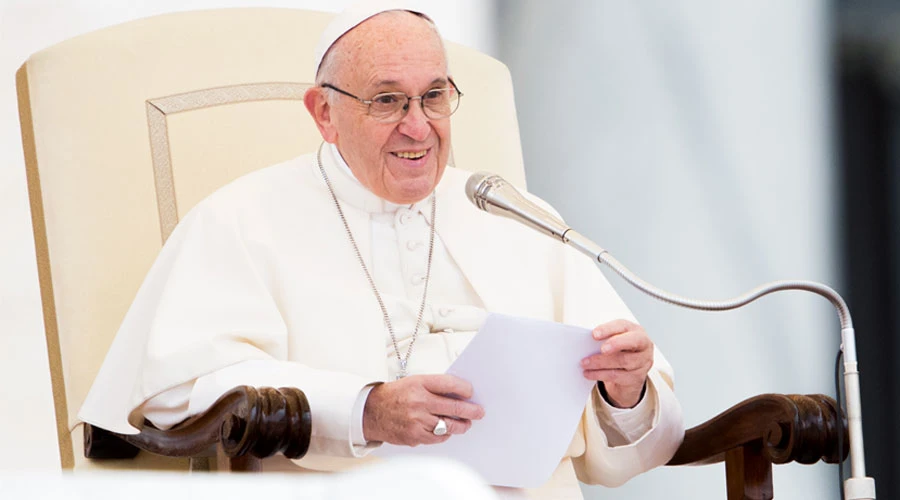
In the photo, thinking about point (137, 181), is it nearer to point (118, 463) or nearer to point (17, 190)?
point (118, 463)

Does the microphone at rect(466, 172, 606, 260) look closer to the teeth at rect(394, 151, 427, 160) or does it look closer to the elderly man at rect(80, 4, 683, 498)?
the elderly man at rect(80, 4, 683, 498)

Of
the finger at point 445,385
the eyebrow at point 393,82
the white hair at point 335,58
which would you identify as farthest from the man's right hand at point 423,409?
the white hair at point 335,58

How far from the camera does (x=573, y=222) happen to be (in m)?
4.99

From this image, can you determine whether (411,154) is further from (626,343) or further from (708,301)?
(708,301)

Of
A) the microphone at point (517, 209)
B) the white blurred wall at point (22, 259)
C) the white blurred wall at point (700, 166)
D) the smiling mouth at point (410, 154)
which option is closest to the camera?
the microphone at point (517, 209)

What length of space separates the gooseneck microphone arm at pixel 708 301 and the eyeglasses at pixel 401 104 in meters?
0.64

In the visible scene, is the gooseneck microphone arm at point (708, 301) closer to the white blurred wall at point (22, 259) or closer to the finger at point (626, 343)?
the finger at point (626, 343)

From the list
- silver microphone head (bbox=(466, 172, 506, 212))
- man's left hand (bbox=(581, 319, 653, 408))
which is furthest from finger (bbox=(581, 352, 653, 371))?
silver microphone head (bbox=(466, 172, 506, 212))

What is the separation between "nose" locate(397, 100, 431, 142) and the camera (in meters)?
3.08

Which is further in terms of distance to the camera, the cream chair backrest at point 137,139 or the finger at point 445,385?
the cream chair backrest at point 137,139

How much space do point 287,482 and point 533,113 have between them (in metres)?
4.10

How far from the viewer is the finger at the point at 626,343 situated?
8.34 feet

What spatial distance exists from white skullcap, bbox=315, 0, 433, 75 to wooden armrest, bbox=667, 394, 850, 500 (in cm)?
120

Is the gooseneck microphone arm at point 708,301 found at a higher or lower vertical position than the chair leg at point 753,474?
higher
